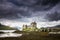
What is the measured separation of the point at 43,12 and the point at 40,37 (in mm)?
743

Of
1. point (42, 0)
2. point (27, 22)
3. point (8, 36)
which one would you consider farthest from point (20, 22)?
point (42, 0)

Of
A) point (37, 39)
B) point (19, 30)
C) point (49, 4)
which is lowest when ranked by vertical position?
point (37, 39)

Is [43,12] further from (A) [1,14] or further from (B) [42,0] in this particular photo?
(A) [1,14]

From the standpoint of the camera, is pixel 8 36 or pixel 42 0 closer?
pixel 8 36

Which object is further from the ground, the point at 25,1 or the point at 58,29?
the point at 25,1

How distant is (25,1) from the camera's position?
4.35 metres

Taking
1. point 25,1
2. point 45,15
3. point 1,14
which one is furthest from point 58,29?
point 1,14

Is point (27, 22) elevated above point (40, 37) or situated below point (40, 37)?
above

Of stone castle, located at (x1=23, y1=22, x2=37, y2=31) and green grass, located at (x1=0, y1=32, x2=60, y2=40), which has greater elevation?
stone castle, located at (x1=23, y1=22, x2=37, y2=31)

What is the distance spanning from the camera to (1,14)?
166 inches

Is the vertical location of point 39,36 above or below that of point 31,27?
below

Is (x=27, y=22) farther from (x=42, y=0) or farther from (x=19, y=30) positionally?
(x=42, y=0)

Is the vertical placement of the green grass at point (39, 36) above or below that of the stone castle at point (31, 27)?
below

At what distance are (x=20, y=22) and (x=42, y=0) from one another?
0.93m
